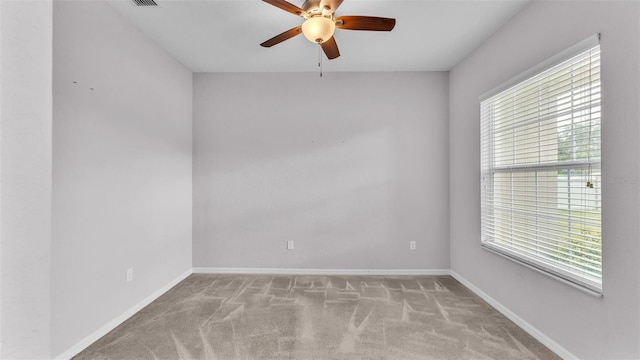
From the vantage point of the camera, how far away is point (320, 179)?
354 centimetres

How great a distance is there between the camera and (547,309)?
1999 mm

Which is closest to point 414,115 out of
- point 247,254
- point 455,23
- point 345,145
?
point 345,145

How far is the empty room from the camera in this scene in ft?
4.97

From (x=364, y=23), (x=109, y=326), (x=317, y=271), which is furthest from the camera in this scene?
(x=317, y=271)

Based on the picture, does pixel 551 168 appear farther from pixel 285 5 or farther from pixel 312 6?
pixel 285 5

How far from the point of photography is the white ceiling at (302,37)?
2.23m

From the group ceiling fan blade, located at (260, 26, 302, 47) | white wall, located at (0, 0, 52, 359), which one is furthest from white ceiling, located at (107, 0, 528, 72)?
white wall, located at (0, 0, 52, 359)


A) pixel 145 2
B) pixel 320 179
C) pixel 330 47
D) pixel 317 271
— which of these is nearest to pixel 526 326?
pixel 317 271

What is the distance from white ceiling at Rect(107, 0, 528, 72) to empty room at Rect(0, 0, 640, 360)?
0.08 ft

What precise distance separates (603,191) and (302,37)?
8.74 feet

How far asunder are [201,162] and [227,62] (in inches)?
52.6

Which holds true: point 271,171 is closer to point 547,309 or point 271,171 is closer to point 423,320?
point 423,320

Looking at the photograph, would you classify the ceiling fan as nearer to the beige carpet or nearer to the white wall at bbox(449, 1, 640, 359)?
the white wall at bbox(449, 1, 640, 359)

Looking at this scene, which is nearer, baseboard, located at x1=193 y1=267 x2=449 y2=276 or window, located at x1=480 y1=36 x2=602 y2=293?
window, located at x1=480 y1=36 x2=602 y2=293
